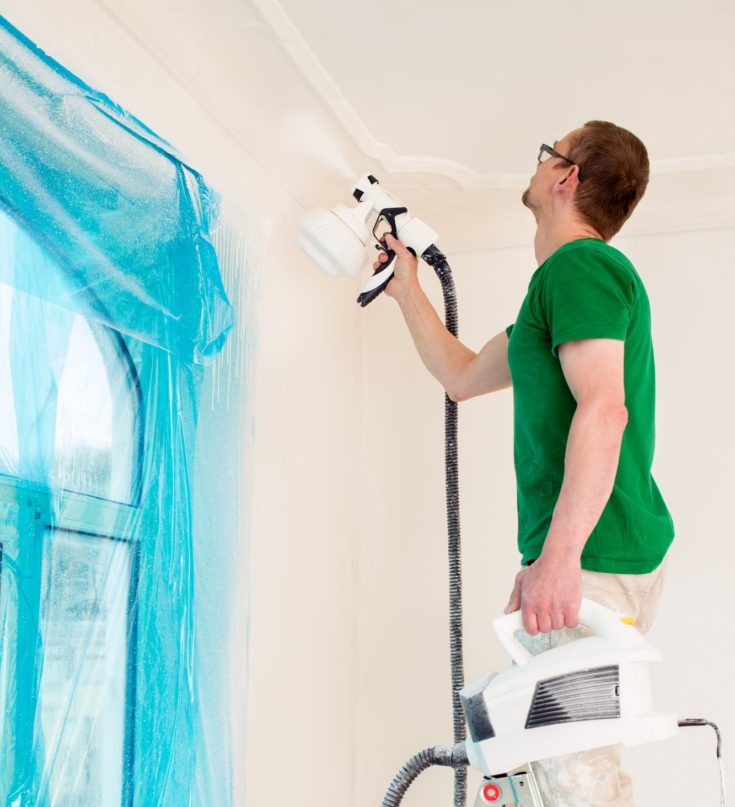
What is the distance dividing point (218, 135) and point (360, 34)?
14.8 inches

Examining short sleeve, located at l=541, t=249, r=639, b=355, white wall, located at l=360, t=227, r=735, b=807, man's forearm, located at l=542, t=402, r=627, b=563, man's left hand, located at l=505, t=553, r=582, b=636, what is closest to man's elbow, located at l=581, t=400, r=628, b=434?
man's forearm, located at l=542, t=402, r=627, b=563

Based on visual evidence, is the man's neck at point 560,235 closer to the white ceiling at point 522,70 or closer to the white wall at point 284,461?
the white ceiling at point 522,70

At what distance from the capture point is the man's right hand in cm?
218

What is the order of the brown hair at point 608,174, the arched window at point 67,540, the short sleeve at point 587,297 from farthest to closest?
the brown hair at point 608,174 → the short sleeve at point 587,297 → the arched window at point 67,540

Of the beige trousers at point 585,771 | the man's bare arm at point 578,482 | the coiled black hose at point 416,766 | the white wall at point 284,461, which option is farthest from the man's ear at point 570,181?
the coiled black hose at point 416,766

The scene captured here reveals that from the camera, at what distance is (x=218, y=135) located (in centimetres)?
221

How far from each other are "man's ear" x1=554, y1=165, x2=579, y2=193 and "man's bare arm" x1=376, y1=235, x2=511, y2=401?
1.13ft

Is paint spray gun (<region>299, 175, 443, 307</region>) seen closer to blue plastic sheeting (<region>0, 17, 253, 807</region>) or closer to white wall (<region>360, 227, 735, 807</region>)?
blue plastic sheeting (<region>0, 17, 253, 807</region>)

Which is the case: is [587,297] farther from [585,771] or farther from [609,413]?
[585,771]

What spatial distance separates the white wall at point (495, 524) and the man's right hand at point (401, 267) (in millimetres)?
800

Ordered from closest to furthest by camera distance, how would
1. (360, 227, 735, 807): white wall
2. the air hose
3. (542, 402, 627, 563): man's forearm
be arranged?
1. (542, 402, 627, 563): man's forearm
2. the air hose
3. (360, 227, 735, 807): white wall

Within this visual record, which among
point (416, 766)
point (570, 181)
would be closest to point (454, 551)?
point (416, 766)

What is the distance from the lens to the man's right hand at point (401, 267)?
2176 mm

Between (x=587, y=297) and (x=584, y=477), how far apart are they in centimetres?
29
